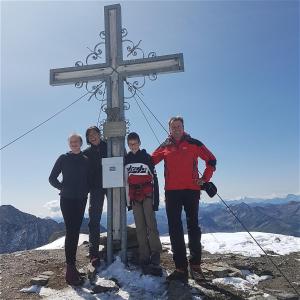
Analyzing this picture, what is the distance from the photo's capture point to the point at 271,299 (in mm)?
6309

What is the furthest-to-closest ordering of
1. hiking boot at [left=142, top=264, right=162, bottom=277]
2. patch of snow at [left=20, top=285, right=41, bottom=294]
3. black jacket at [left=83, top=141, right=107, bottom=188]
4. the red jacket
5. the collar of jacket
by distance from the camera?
1. black jacket at [left=83, top=141, right=107, bottom=188]
2. the collar of jacket
3. the red jacket
4. hiking boot at [left=142, top=264, right=162, bottom=277]
5. patch of snow at [left=20, top=285, right=41, bottom=294]

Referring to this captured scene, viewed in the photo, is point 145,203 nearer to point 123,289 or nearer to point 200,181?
point 200,181

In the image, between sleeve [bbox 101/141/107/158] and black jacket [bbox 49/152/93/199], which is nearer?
black jacket [bbox 49/152/93/199]

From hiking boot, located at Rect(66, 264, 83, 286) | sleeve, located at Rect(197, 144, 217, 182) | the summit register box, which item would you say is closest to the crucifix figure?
the summit register box

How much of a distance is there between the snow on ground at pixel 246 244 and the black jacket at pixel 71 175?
4.36m

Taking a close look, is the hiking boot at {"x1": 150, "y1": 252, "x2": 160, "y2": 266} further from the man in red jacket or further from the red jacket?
the red jacket

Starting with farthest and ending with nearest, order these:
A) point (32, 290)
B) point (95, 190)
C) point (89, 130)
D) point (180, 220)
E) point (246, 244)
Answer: point (246, 244) → point (89, 130) → point (95, 190) → point (180, 220) → point (32, 290)

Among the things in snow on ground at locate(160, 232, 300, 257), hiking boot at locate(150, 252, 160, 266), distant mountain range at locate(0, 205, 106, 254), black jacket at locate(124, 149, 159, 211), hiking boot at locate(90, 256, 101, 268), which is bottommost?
distant mountain range at locate(0, 205, 106, 254)

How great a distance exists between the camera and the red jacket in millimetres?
7523

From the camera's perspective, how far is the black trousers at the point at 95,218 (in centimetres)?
802

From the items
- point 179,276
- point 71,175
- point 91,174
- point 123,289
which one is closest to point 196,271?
point 179,276

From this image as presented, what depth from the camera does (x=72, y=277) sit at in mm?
7156

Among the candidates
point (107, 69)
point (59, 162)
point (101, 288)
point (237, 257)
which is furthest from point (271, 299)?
point (107, 69)

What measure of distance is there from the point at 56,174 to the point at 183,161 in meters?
2.42
